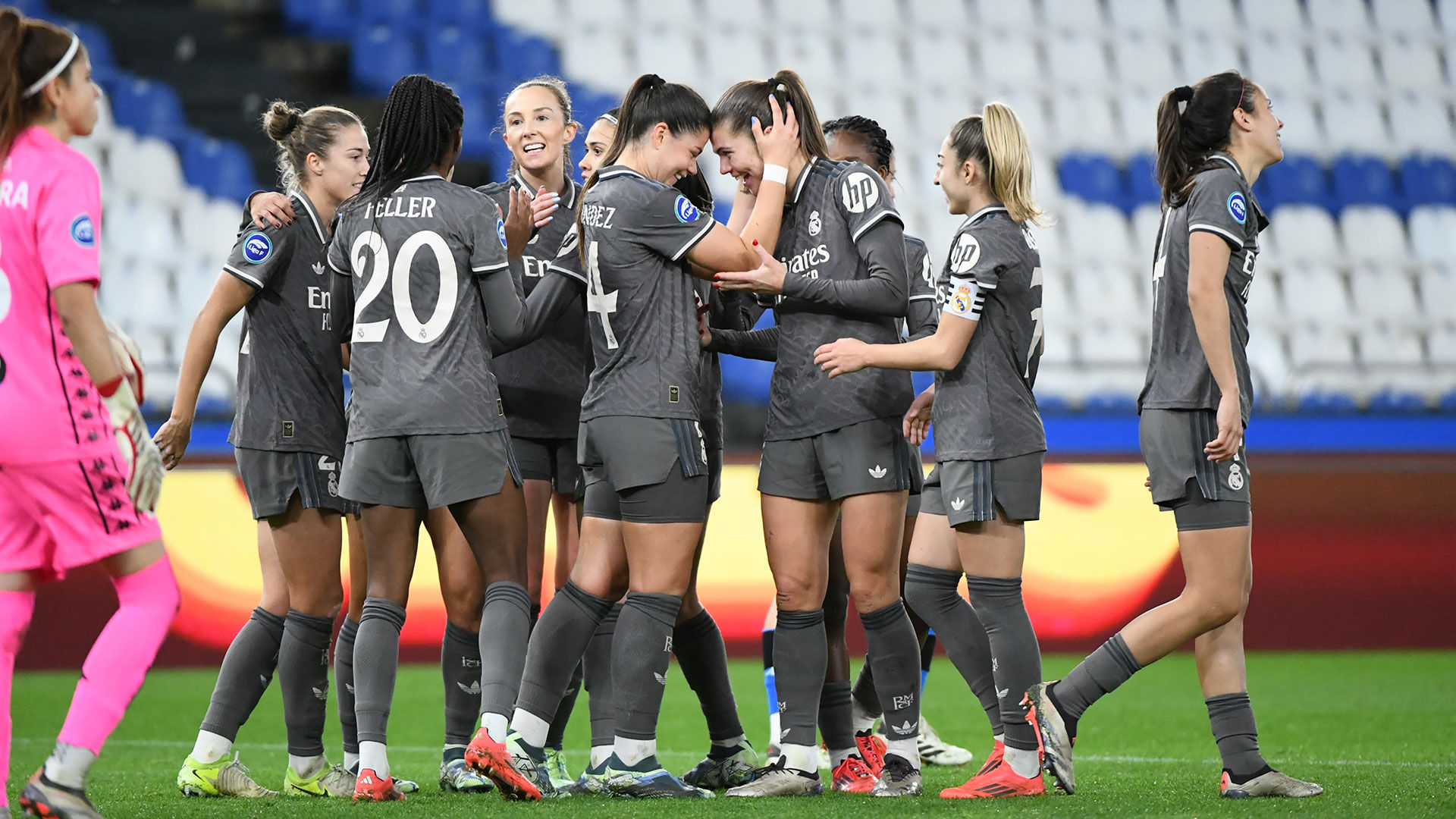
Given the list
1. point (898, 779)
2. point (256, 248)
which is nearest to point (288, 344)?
point (256, 248)

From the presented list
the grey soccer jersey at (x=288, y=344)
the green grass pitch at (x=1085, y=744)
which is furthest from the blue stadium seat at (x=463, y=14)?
the grey soccer jersey at (x=288, y=344)

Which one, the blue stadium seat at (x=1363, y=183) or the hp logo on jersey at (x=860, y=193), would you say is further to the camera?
the blue stadium seat at (x=1363, y=183)

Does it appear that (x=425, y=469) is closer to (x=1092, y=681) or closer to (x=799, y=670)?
(x=799, y=670)

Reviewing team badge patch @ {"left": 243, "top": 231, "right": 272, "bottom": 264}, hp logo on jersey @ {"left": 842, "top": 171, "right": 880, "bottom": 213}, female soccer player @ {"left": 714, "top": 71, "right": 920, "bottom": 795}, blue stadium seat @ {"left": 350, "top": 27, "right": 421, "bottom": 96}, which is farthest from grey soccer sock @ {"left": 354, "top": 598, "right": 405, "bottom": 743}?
blue stadium seat @ {"left": 350, "top": 27, "right": 421, "bottom": 96}

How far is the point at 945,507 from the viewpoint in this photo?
4277mm

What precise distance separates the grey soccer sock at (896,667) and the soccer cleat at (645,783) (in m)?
0.60

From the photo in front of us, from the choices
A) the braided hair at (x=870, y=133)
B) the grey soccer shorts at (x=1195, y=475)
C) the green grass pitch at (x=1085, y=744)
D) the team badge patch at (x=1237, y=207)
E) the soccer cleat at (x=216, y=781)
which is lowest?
the green grass pitch at (x=1085, y=744)

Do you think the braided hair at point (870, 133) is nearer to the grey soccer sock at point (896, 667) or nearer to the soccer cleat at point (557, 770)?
the grey soccer sock at point (896, 667)

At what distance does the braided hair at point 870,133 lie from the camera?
16.8 feet

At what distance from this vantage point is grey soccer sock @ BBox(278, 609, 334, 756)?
176 inches

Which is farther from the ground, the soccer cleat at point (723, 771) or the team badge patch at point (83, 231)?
the team badge patch at point (83, 231)

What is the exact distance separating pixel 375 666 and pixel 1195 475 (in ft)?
7.79

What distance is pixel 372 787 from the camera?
3.94m

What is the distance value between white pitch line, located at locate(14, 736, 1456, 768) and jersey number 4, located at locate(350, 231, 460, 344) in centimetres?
229
